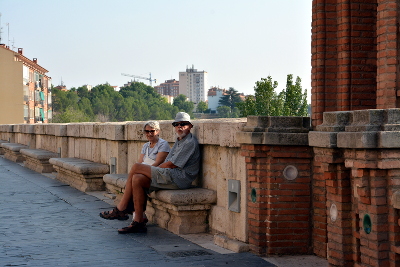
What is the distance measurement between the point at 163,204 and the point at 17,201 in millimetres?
3724

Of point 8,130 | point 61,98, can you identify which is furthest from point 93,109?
point 8,130

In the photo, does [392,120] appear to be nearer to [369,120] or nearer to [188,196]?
[369,120]

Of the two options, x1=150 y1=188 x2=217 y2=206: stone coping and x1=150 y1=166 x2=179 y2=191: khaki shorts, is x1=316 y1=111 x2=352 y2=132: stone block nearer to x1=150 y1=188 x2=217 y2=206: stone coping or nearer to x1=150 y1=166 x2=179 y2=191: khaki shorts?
x1=150 y1=188 x2=217 y2=206: stone coping

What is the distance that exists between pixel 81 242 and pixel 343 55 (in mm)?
3328

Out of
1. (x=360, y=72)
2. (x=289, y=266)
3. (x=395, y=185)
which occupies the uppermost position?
(x=360, y=72)

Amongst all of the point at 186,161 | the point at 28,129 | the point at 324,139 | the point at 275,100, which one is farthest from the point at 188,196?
the point at 275,100

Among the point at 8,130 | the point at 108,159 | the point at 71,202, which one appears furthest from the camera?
the point at 8,130

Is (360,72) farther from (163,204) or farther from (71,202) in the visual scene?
(71,202)

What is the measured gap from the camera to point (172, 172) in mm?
8008

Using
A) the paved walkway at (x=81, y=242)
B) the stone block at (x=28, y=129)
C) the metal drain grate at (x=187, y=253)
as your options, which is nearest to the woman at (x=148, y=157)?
the paved walkway at (x=81, y=242)

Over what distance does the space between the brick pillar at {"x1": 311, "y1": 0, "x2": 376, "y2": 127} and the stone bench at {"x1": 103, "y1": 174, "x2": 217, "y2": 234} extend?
5.18ft

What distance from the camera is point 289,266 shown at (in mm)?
6164

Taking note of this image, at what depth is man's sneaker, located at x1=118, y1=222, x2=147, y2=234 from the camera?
7984 mm

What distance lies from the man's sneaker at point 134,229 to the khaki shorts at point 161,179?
1.56 ft
